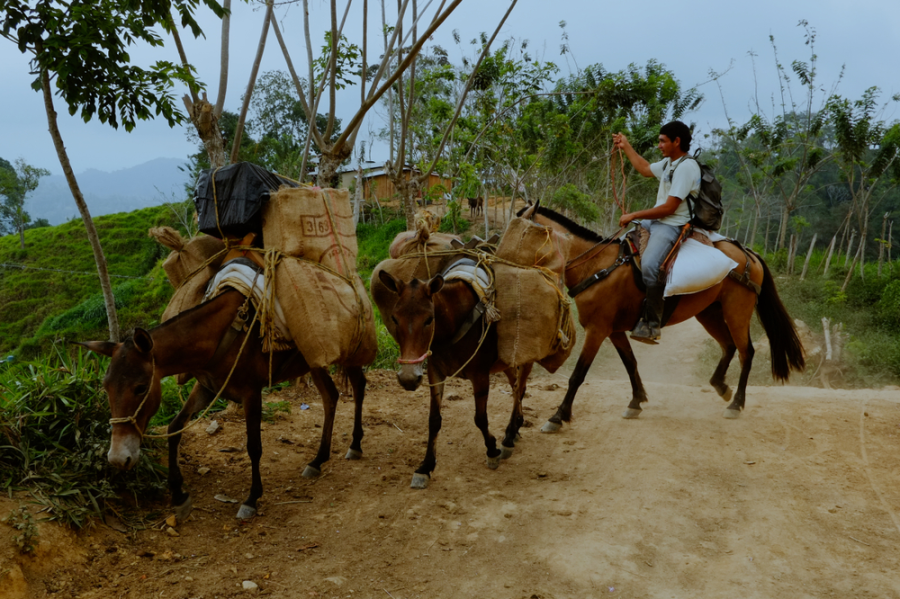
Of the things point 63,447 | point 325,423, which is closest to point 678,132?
point 325,423

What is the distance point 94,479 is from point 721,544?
13.3 feet

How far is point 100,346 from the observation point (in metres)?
3.45

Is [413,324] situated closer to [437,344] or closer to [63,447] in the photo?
[437,344]

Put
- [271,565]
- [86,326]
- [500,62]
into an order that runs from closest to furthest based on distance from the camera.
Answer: [271,565], [500,62], [86,326]

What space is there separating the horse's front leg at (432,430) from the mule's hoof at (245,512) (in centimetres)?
119

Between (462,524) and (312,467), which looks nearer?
(462,524)

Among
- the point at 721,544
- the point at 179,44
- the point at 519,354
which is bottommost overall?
the point at 721,544

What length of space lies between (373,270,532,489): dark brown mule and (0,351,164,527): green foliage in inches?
79.2

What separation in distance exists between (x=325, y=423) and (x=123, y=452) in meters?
1.82

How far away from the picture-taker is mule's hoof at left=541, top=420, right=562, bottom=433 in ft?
19.2

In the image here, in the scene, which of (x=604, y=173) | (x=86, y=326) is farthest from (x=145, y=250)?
(x=604, y=173)

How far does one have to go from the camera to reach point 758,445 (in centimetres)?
536

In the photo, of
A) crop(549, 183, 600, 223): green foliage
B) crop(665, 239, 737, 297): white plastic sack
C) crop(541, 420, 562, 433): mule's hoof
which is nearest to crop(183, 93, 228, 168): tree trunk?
crop(541, 420, 562, 433): mule's hoof

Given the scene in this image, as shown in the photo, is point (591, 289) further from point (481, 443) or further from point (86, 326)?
point (86, 326)
